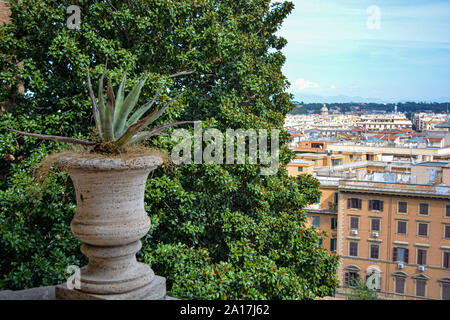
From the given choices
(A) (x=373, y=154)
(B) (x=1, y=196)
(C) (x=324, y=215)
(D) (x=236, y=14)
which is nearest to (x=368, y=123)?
(A) (x=373, y=154)

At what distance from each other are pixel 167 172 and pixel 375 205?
954 inches

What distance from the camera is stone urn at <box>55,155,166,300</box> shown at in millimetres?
2973

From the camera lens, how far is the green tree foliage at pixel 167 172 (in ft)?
18.3

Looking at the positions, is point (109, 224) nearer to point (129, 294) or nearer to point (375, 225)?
point (129, 294)

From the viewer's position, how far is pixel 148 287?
3131 mm

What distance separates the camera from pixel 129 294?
9.95ft

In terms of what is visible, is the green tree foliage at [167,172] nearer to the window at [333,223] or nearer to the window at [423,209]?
the window at [423,209]

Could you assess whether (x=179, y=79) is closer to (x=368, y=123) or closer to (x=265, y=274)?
(x=265, y=274)

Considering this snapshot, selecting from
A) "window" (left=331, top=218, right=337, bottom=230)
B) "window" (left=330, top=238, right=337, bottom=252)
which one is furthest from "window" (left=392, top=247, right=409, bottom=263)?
"window" (left=331, top=218, right=337, bottom=230)

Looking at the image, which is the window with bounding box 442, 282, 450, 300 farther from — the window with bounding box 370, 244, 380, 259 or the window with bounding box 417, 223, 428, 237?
the window with bounding box 370, 244, 380, 259

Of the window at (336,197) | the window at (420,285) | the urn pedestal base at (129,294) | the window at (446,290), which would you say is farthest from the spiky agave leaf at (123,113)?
the window at (446,290)

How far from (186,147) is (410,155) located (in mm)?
37584

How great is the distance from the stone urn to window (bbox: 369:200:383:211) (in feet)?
88.2

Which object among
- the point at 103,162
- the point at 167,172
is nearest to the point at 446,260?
the point at 167,172
